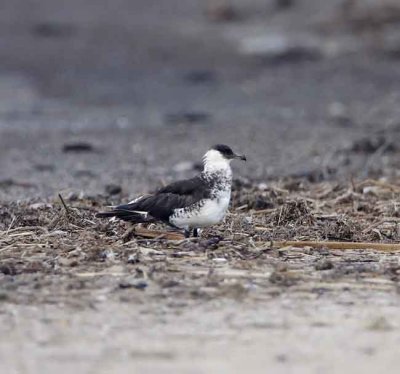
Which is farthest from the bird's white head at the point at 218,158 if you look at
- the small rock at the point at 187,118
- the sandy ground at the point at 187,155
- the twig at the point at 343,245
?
the small rock at the point at 187,118

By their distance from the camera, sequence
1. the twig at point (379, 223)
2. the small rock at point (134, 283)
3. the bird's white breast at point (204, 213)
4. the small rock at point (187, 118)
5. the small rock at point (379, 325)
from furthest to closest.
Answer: the small rock at point (187, 118) → the twig at point (379, 223) → the bird's white breast at point (204, 213) → the small rock at point (134, 283) → the small rock at point (379, 325)

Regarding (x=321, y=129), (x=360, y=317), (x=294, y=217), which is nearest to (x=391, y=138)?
(x=321, y=129)

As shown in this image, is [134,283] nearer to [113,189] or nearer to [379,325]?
[379,325]

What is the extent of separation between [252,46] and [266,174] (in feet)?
42.9

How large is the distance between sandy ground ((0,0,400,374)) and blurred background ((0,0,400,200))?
52 millimetres

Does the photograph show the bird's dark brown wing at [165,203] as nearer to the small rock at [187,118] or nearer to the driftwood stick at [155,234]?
the driftwood stick at [155,234]

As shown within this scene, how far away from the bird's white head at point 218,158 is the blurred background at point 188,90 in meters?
3.36

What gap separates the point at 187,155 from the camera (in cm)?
1730

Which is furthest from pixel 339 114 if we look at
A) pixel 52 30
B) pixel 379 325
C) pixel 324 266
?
pixel 379 325

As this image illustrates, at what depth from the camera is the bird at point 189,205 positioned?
29.4 feet

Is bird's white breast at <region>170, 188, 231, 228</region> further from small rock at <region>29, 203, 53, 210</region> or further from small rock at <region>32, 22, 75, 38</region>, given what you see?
small rock at <region>32, 22, 75, 38</region>

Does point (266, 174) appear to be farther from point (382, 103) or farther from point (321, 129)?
point (382, 103)

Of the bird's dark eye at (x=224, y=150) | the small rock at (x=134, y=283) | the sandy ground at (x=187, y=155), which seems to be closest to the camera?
the sandy ground at (x=187, y=155)

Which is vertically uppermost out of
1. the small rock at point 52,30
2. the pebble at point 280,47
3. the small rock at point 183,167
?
the small rock at point 52,30
